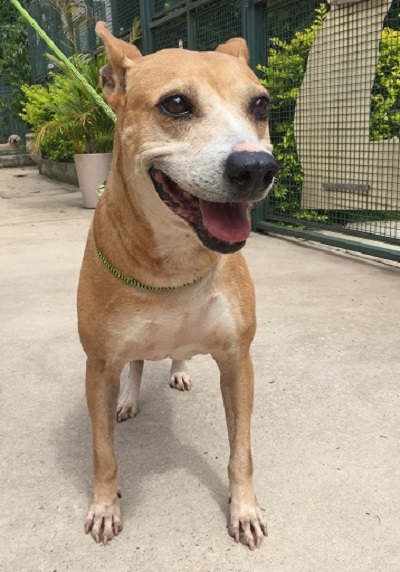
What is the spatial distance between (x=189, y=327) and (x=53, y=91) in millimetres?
9054

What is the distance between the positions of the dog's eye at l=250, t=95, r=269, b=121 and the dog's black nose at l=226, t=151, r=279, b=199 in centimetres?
38

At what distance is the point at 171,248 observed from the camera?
191cm

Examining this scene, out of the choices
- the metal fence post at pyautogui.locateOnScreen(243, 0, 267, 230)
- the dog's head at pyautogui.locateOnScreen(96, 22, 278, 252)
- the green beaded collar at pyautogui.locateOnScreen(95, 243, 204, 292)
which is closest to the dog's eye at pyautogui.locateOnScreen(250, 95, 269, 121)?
the dog's head at pyautogui.locateOnScreen(96, 22, 278, 252)

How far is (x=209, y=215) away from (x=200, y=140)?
8.8 inches

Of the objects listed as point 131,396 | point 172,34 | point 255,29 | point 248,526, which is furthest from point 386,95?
point 248,526

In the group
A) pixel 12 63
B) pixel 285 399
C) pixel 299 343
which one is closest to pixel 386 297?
A: pixel 299 343

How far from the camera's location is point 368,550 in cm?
177

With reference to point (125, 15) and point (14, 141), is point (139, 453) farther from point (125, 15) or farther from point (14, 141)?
point (14, 141)

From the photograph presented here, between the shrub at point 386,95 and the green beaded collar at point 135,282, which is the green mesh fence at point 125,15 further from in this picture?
the green beaded collar at point 135,282

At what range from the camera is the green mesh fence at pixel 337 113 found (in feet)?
16.2

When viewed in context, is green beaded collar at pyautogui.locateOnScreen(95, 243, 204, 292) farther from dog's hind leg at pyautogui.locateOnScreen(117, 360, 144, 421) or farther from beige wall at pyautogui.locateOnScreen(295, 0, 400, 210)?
beige wall at pyautogui.locateOnScreen(295, 0, 400, 210)

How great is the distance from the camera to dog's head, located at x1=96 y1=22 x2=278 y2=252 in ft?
5.19

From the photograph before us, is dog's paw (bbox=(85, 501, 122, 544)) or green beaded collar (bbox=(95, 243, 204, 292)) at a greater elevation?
green beaded collar (bbox=(95, 243, 204, 292))

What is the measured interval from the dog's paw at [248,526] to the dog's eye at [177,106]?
4.32ft
